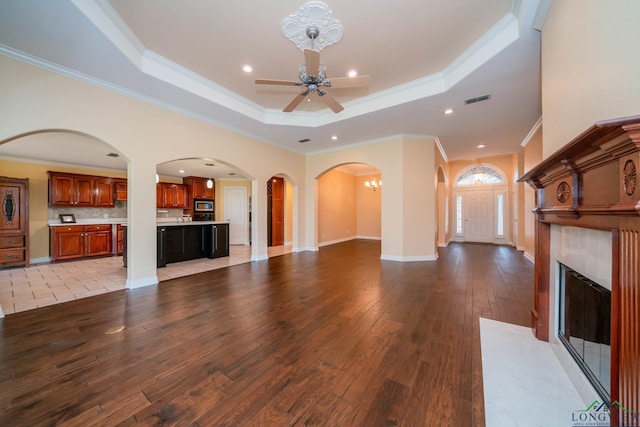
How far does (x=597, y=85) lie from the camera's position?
4.17ft

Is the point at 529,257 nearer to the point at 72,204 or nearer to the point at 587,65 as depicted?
the point at 587,65

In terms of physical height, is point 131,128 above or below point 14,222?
above

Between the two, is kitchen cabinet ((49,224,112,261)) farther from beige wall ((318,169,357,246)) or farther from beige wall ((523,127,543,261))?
beige wall ((523,127,543,261))

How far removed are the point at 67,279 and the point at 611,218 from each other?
22.6 feet

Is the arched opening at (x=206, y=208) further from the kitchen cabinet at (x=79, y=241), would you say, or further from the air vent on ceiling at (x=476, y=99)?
the air vent on ceiling at (x=476, y=99)

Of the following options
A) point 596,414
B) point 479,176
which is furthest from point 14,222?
point 479,176

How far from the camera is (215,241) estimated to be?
5918 millimetres

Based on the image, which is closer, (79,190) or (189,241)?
(189,241)

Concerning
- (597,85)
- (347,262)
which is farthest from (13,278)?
(597,85)

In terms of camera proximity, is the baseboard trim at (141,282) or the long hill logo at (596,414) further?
the baseboard trim at (141,282)

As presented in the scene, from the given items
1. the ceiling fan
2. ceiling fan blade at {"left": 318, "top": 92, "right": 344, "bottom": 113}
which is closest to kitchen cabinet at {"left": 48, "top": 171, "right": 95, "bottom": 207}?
the ceiling fan

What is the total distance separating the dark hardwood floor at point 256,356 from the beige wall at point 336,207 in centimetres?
472

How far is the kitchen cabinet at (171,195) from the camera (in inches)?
313

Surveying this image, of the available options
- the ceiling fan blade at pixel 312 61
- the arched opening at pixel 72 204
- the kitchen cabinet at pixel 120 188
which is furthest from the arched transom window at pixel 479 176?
the kitchen cabinet at pixel 120 188
